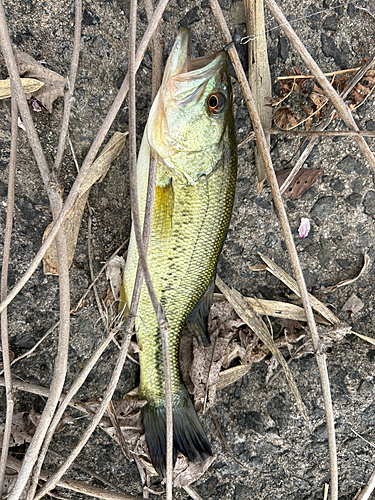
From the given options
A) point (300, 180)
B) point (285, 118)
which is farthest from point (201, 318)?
point (285, 118)

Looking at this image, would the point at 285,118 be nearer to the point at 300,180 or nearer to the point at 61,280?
the point at 300,180

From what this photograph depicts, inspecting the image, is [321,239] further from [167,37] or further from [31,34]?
[31,34]

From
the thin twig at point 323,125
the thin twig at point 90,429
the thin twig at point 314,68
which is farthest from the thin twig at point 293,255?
the thin twig at point 90,429

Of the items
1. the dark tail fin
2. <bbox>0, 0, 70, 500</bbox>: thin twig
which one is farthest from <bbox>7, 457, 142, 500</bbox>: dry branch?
<bbox>0, 0, 70, 500</bbox>: thin twig

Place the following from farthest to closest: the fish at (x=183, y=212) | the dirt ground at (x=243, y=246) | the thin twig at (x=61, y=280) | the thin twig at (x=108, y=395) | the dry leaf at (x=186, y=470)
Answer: the dry leaf at (x=186, y=470), the dirt ground at (x=243, y=246), the fish at (x=183, y=212), the thin twig at (x=108, y=395), the thin twig at (x=61, y=280)

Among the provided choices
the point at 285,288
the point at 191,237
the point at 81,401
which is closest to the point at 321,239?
the point at 285,288

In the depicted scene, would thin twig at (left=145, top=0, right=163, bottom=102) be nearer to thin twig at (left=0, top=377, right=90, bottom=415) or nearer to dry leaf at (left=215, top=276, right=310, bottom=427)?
dry leaf at (left=215, top=276, right=310, bottom=427)

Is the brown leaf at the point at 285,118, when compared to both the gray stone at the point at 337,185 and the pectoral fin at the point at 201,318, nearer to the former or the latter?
the gray stone at the point at 337,185
